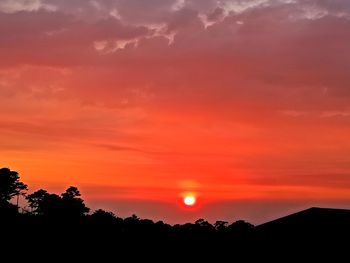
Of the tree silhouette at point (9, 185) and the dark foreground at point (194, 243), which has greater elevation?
the tree silhouette at point (9, 185)

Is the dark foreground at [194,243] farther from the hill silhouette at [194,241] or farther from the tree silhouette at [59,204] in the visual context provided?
the tree silhouette at [59,204]

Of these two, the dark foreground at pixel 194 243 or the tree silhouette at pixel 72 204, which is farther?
the tree silhouette at pixel 72 204

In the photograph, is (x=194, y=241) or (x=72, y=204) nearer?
(x=194, y=241)

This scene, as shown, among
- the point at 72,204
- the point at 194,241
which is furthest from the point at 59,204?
the point at 194,241

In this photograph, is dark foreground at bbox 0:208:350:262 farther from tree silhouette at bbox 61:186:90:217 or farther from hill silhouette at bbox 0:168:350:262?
tree silhouette at bbox 61:186:90:217

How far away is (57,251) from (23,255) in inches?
126

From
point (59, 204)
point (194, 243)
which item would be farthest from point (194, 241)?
point (59, 204)

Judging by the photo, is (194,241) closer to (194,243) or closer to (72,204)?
(194,243)

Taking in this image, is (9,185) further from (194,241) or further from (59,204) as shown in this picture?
(194,241)

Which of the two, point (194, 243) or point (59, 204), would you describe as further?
point (59, 204)

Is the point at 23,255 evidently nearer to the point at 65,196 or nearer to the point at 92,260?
the point at 92,260

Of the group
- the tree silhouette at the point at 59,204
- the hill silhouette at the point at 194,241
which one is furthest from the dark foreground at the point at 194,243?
the tree silhouette at the point at 59,204

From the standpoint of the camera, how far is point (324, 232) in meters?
36.7

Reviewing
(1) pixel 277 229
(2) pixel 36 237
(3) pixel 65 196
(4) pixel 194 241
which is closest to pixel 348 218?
(1) pixel 277 229
